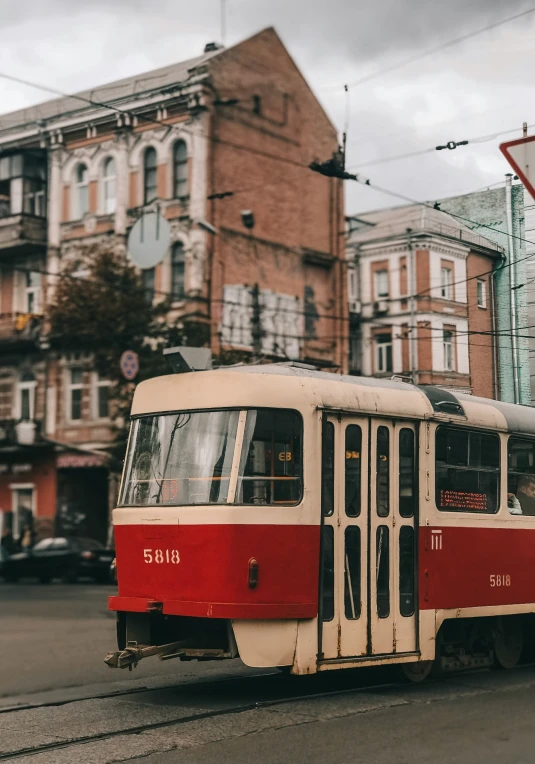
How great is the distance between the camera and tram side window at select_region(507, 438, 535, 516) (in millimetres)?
12391

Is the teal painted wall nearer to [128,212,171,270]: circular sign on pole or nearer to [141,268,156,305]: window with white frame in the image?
[128,212,171,270]: circular sign on pole

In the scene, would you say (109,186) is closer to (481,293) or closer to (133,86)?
(133,86)

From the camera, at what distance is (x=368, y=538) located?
10.5 meters

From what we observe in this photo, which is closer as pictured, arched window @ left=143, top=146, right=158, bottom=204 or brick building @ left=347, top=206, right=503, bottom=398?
brick building @ left=347, top=206, right=503, bottom=398

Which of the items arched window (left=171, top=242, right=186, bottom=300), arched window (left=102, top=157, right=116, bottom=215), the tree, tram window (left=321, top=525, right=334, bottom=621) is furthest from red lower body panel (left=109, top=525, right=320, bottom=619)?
arched window (left=102, top=157, right=116, bottom=215)

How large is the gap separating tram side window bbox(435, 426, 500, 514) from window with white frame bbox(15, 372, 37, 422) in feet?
97.9

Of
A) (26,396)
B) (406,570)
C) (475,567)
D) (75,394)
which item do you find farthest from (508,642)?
(26,396)

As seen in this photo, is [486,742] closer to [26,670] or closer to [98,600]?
[26,670]

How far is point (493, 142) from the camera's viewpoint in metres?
15.1

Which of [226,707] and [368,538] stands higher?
[368,538]

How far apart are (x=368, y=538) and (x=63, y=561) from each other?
23080 mm

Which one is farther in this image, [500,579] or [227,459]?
[500,579]

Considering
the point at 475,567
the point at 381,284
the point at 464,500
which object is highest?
the point at 381,284

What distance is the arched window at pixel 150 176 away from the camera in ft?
123
